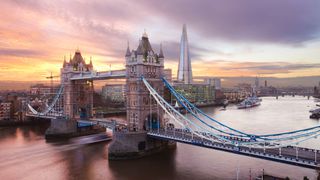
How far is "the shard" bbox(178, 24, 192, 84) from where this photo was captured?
496 feet

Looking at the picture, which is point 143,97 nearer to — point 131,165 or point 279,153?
point 131,165

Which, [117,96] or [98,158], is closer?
[98,158]

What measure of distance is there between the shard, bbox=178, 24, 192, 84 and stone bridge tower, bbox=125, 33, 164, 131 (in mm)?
117549

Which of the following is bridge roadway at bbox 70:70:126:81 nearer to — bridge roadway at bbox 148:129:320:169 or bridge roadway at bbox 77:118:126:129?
bridge roadway at bbox 77:118:126:129

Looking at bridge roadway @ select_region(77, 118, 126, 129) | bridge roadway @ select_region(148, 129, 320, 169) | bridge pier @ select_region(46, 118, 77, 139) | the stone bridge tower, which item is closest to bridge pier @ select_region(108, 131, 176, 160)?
the stone bridge tower

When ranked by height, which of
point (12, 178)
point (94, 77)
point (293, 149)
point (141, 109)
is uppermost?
point (94, 77)

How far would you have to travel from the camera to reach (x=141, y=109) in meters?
34.0

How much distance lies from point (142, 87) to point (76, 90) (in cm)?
1938

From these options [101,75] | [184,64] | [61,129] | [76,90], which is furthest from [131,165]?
[184,64]

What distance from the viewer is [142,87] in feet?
112

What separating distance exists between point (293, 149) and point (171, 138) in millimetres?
11621

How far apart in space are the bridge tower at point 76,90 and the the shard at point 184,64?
105832 mm

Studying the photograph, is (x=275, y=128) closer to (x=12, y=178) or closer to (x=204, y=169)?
(x=204, y=169)

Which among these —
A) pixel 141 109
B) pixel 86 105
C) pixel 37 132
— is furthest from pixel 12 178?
pixel 37 132
